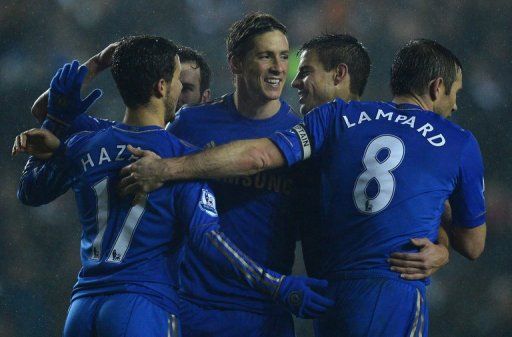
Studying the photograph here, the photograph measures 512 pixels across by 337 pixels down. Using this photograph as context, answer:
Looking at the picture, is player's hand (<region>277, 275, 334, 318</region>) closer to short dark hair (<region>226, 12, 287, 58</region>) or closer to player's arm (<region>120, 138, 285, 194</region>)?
player's arm (<region>120, 138, 285, 194</region>)

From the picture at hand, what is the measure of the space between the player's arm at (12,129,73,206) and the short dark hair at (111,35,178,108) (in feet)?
1.09

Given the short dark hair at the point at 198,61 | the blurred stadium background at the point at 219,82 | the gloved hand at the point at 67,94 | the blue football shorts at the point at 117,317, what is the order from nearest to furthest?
1. the blue football shorts at the point at 117,317
2. the gloved hand at the point at 67,94
3. the short dark hair at the point at 198,61
4. the blurred stadium background at the point at 219,82

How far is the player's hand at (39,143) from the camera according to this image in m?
2.92

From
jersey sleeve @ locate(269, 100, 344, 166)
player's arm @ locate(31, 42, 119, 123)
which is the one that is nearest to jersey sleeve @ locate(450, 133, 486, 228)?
jersey sleeve @ locate(269, 100, 344, 166)

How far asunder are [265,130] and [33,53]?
439 cm

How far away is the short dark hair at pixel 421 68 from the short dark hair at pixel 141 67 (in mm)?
1000

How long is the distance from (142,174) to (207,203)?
27 centimetres

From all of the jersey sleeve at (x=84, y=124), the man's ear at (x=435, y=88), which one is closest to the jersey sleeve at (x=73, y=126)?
the jersey sleeve at (x=84, y=124)

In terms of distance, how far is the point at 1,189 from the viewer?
7250 mm

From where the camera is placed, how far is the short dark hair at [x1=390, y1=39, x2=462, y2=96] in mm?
3270

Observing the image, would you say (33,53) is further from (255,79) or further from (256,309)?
(256,309)

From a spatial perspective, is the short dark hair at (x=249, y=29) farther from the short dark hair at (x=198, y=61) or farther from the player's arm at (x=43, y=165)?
the player's arm at (x=43, y=165)

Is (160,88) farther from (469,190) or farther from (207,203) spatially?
(469,190)

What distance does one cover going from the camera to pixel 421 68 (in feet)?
10.7
